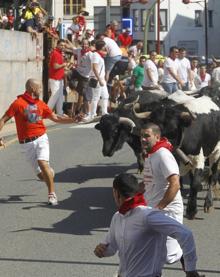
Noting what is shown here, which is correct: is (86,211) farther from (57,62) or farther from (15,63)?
(15,63)

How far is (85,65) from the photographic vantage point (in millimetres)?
21250

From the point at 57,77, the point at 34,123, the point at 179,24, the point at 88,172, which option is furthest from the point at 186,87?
the point at 179,24

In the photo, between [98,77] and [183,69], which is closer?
[98,77]

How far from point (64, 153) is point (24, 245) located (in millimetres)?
7358

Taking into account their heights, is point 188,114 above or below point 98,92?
above

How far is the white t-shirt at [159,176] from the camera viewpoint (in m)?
7.73

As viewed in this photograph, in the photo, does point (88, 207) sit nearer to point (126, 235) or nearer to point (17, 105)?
point (17, 105)

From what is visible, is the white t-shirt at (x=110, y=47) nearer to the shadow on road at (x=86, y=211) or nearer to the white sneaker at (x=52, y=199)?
the shadow on road at (x=86, y=211)

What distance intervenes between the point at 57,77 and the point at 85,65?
75.2 inches

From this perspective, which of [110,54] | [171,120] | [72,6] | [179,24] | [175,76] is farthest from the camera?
[179,24]

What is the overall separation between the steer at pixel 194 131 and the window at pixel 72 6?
66.9 metres

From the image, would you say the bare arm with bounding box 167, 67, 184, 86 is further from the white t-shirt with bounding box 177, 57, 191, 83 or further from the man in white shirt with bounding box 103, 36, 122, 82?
the man in white shirt with bounding box 103, 36, 122, 82

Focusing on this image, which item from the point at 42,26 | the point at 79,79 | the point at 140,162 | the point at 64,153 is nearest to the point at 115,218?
the point at 140,162

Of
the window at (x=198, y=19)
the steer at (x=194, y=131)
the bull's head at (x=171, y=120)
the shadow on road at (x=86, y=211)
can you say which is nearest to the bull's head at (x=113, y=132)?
the shadow on road at (x=86, y=211)
